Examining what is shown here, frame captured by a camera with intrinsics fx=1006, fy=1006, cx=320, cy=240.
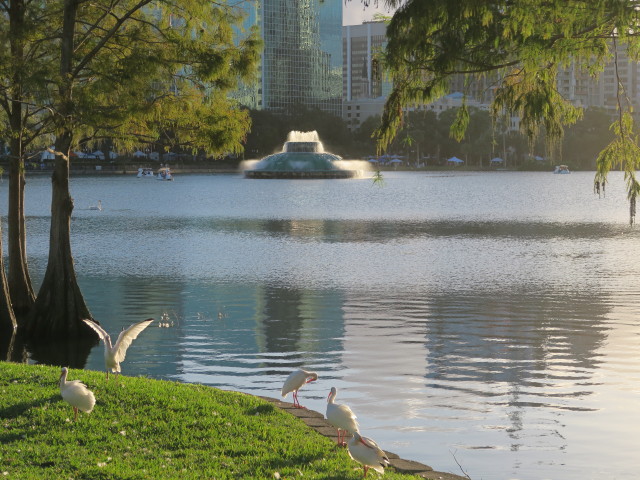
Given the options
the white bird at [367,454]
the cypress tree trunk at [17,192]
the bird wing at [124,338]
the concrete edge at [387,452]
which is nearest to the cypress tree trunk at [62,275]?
the cypress tree trunk at [17,192]

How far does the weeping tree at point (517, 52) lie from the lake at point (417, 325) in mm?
4081

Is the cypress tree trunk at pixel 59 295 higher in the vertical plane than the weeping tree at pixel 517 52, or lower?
lower

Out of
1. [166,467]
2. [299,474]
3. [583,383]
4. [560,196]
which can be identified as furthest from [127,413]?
[560,196]

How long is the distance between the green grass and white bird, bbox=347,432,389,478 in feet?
1.23

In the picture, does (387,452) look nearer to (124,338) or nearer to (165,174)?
(124,338)

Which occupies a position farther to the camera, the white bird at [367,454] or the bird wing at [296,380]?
the bird wing at [296,380]

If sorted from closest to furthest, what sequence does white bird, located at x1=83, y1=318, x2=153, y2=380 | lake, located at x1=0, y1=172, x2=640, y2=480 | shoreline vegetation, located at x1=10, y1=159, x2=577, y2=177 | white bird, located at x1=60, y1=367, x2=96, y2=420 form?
white bird, located at x1=60, y1=367, x2=96, y2=420 → white bird, located at x1=83, y1=318, x2=153, y2=380 → lake, located at x1=0, y1=172, x2=640, y2=480 → shoreline vegetation, located at x1=10, y1=159, x2=577, y2=177

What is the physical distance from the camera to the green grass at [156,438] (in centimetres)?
912

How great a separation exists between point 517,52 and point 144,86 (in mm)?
11311

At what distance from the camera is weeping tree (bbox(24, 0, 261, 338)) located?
19.8 metres

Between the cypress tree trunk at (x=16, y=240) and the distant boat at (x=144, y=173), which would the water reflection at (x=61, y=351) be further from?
the distant boat at (x=144, y=173)

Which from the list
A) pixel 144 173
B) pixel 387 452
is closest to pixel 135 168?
pixel 144 173

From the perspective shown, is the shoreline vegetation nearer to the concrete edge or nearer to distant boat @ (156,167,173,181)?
distant boat @ (156,167,173,181)

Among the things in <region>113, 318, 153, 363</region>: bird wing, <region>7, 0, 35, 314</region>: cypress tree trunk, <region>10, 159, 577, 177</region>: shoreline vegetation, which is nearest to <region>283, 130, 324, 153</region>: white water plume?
<region>10, 159, 577, 177</region>: shoreline vegetation
